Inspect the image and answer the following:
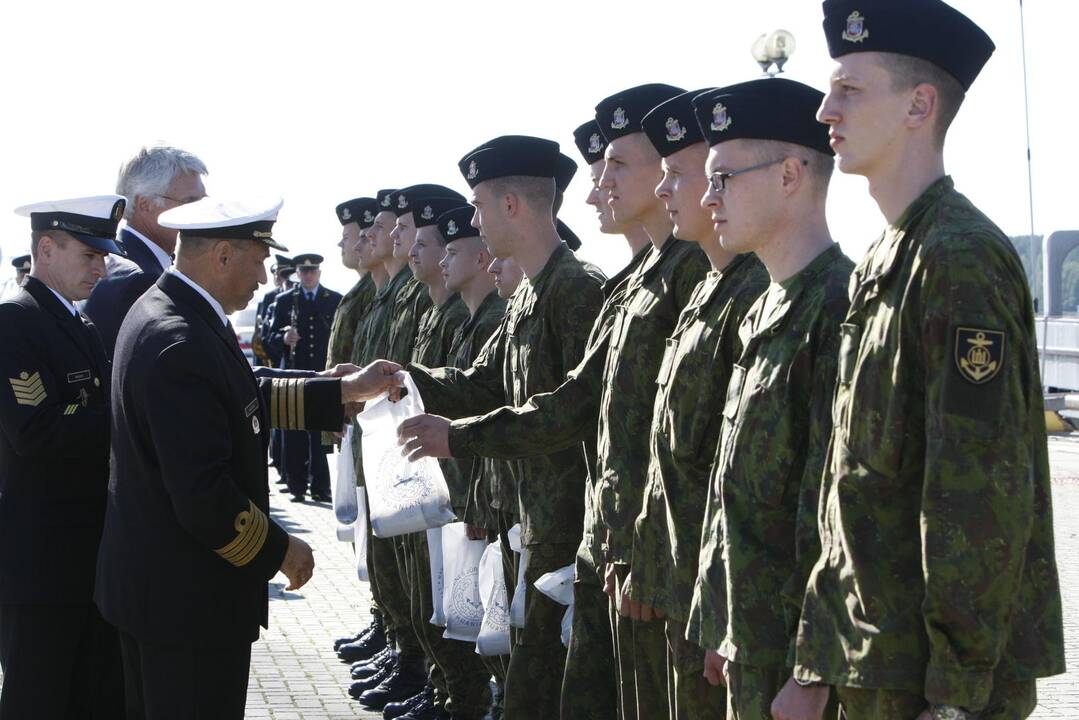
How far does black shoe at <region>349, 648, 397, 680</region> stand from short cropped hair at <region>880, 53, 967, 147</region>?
5.21 m

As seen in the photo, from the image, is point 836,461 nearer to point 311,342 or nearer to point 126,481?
point 126,481

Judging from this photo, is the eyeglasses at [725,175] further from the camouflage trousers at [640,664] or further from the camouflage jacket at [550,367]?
the camouflage jacket at [550,367]

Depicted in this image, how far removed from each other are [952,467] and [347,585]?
26.5ft

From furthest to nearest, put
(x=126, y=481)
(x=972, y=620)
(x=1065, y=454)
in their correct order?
(x=1065, y=454) < (x=126, y=481) < (x=972, y=620)

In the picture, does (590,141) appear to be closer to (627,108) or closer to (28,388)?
(627,108)

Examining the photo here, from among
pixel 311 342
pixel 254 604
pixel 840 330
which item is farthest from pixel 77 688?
pixel 311 342

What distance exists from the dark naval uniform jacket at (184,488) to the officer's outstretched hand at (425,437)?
94 centimetres

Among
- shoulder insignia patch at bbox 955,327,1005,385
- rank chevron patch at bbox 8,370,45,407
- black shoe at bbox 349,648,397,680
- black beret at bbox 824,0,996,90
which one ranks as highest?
black beret at bbox 824,0,996,90

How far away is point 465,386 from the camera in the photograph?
18.8 ft

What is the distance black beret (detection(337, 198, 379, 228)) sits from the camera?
1002 cm

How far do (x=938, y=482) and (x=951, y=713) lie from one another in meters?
0.42

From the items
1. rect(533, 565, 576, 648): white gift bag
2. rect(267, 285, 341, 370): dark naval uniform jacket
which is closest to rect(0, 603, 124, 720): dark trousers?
rect(533, 565, 576, 648): white gift bag

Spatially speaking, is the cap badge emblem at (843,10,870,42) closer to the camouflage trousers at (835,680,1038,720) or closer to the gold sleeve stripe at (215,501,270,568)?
the camouflage trousers at (835,680,1038,720)

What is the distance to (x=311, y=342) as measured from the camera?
1505 centimetres
